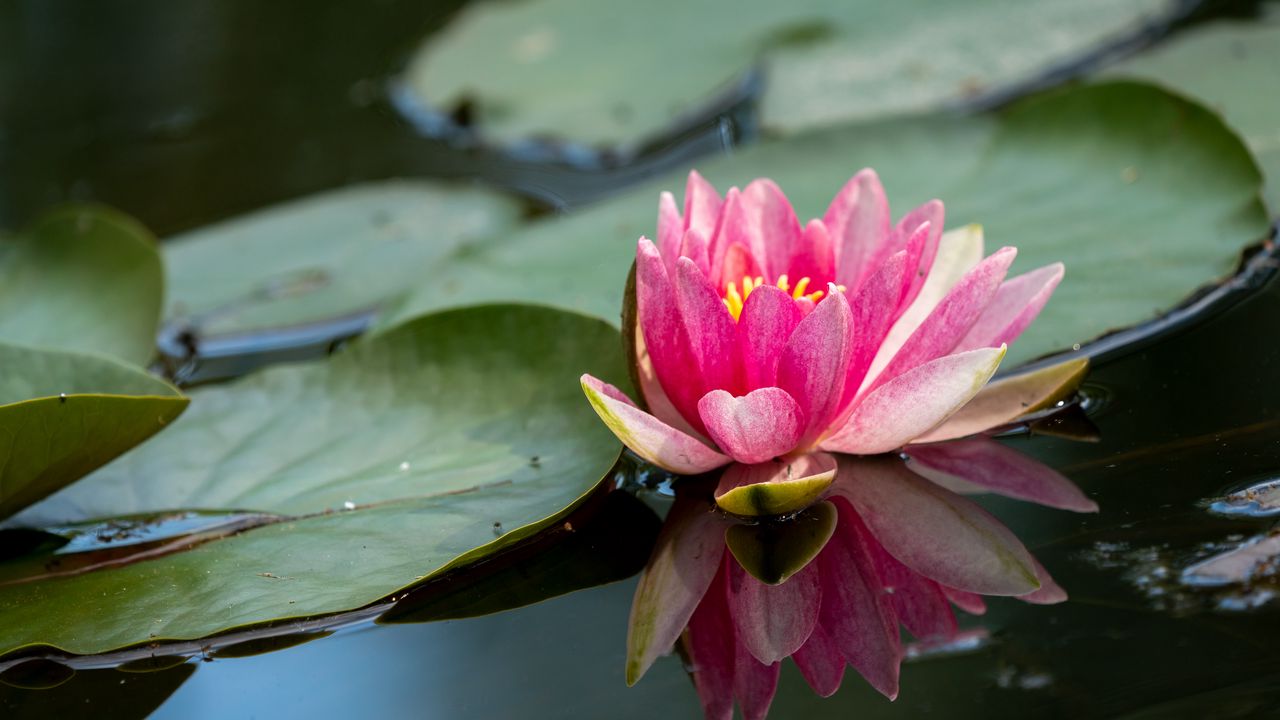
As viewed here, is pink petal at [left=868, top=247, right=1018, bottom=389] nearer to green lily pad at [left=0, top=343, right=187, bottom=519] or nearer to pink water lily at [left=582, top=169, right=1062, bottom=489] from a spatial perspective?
pink water lily at [left=582, top=169, right=1062, bottom=489]

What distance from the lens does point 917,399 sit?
3.86 ft

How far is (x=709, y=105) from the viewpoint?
2486 millimetres

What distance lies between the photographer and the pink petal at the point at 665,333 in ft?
3.93

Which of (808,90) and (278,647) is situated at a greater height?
(808,90)

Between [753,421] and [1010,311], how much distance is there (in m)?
0.37

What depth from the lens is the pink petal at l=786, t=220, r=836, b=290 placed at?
133cm

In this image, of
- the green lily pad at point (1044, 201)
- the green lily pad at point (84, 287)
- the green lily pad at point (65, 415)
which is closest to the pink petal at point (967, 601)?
the green lily pad at point (1044, 201)

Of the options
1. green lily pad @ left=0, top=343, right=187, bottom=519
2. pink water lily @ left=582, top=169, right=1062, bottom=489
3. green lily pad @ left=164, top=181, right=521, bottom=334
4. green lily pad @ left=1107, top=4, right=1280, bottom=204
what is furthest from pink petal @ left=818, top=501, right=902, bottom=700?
green lily pad @ left=1107, top=4, right=1280, bottom=204

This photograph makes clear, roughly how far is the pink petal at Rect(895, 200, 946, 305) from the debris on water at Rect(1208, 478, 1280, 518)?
373 mm

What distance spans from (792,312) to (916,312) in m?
0.25

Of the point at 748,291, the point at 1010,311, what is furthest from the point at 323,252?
the point at 1010,311

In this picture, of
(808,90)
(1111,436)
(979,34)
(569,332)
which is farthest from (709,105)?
(1111,436)

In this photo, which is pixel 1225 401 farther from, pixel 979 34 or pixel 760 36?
pixel 760 36

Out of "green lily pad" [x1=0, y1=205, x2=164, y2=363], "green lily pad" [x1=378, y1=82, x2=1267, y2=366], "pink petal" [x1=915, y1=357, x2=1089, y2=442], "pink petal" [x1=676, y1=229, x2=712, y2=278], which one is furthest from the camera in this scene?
"green lily pad" [x1=0, y1=205, x2=164, y2=363]
